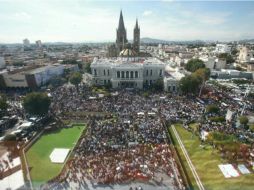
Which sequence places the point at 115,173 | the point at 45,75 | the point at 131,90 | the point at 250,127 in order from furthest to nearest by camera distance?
the point at 45,75
the point at 131,90
the point at 250,127
the point at 115,173

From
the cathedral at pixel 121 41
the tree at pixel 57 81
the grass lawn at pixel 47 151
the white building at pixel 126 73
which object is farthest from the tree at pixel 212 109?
the tree at pixel 57 81

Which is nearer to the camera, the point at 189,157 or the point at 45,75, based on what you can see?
the point at 189,157

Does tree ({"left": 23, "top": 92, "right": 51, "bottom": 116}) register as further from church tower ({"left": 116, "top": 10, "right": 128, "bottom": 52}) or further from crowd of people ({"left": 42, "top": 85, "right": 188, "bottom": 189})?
church tower ({"left": 116, "top": 10, "right": 128, "bottom": 52})

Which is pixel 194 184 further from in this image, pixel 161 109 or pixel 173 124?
pixel 161 109

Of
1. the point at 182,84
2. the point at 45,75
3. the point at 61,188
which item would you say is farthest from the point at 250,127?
the point at 45,75

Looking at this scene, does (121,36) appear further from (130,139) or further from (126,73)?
(130,139)

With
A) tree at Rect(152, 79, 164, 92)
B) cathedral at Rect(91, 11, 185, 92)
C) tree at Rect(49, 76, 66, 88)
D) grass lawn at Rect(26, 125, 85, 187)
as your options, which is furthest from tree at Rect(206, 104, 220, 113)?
tree at Rect(49, 76, 66, 88)
